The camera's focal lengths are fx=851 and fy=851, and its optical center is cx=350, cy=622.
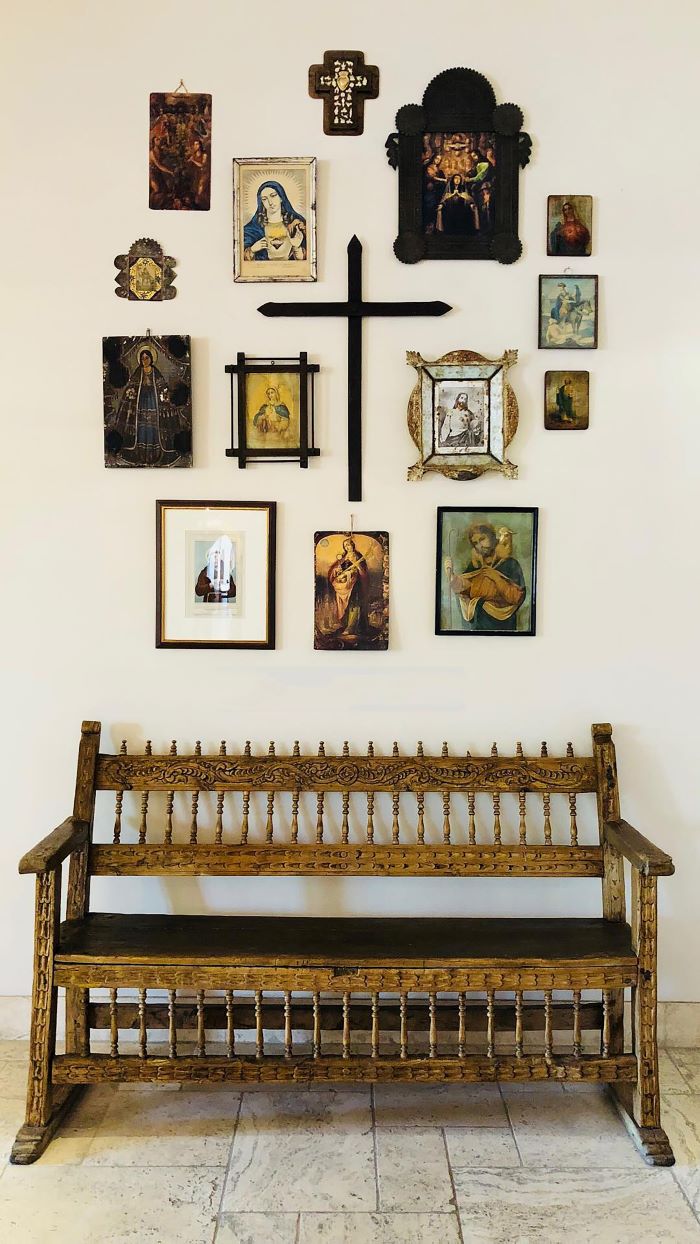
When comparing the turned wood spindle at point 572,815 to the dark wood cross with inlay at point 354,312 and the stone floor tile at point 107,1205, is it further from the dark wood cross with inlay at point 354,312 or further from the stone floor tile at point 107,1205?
the stone floor tile at point 107,1205

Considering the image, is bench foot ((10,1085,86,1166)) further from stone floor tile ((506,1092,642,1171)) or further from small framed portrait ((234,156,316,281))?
small framed portrait ((234,156,316,281))

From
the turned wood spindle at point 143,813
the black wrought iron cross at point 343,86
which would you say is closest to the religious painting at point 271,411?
the black wrought iron cross at point 343,86

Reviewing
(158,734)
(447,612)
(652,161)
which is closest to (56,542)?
(158,734)

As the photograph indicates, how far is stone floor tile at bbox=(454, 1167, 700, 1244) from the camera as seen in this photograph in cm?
207

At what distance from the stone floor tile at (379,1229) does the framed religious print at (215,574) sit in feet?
5.24

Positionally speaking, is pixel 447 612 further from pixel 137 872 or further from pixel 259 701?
pixel 137 872

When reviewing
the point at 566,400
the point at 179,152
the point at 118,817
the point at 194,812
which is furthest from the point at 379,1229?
the point at 179,152

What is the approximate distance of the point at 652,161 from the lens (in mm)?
2744

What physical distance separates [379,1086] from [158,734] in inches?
52.0

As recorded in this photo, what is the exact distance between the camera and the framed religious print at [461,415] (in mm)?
2760

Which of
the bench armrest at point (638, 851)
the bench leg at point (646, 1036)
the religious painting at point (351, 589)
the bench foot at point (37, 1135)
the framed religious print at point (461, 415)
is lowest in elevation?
the bench foot at point (37, 1135)

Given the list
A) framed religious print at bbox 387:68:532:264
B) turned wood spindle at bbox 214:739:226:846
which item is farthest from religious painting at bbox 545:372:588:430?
turned wood spindle at bbox 214:739:226:846

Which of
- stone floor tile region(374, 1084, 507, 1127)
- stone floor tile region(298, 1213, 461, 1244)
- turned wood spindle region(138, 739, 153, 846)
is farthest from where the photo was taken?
turned wood spindle region(138, 739, 153, 846)

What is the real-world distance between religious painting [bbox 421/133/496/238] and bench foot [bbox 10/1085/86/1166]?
2.90 m
